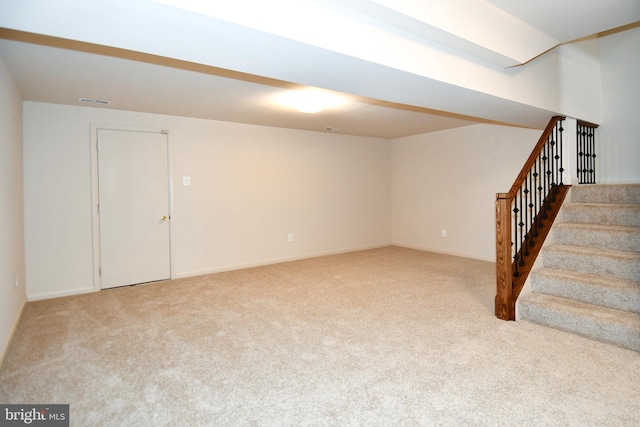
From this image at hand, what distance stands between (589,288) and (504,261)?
0.67 m

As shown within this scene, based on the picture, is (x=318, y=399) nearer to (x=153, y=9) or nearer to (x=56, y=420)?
(x=56, y=420)

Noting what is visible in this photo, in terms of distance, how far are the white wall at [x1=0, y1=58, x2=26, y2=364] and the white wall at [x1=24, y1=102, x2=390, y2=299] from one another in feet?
0.93

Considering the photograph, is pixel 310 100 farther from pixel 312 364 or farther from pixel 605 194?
pixel 605 194

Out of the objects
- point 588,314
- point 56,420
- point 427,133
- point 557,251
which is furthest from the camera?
point 427,133

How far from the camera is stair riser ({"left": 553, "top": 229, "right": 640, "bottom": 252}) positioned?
3.21 metres

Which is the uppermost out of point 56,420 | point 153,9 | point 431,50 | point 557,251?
point 431,50

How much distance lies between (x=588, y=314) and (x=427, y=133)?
4.36 metres

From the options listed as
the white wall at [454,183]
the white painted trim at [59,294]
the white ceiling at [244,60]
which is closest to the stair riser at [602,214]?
the white ceiling at [244,60]

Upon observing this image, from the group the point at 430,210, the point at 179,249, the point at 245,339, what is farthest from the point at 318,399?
the point at 430,210

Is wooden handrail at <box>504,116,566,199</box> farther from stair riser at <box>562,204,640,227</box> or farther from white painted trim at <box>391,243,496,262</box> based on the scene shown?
white painted trim at <box>391,243,496,262</box>

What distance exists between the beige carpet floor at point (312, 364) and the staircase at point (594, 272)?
0.43 ft

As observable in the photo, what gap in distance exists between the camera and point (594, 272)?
321cm

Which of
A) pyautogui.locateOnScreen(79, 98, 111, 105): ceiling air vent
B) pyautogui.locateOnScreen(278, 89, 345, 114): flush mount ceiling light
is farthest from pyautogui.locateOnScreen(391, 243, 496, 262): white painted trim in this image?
pyautogui.locateOnScreen(79, 98, 111, 105): ceiling air vent

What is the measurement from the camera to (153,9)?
5.23ft
